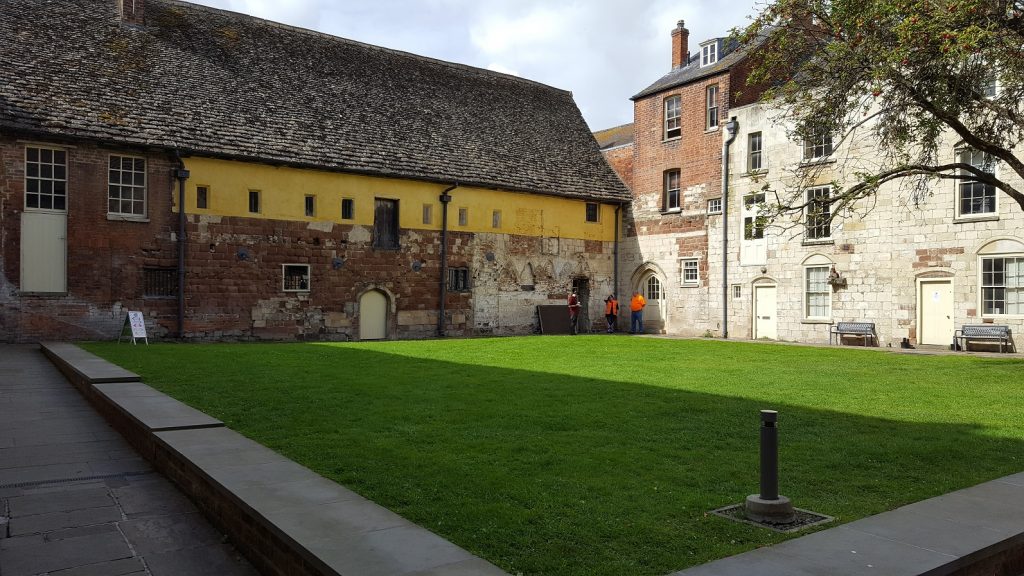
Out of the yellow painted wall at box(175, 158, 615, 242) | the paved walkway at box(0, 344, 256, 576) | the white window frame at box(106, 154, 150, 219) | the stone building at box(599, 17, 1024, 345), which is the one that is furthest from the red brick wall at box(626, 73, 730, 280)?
the paved walkway at box(0, 344, 256, 576)

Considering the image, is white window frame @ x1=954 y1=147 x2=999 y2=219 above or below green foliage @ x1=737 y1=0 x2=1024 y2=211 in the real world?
below

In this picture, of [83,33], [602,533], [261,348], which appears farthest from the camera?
[83,33]

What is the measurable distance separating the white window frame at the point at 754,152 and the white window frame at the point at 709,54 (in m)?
4.21

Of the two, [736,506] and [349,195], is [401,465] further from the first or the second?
[349,195]

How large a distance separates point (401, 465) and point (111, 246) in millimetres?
17501

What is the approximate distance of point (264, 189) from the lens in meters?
22.3

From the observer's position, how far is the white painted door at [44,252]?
18.8m

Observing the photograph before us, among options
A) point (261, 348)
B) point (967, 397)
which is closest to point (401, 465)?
point (967, 397)

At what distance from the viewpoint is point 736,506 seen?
501 centimetres

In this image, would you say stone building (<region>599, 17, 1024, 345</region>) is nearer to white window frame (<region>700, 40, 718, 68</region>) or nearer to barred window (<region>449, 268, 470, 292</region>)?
white window frame (<region>700, 40, 718, 68</region>)

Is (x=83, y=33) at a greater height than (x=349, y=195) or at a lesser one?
greater

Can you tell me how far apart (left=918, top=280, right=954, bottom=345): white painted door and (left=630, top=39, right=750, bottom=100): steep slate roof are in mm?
10278

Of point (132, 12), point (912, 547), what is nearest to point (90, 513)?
point (912, 547)

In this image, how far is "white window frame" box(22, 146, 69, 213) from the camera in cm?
1889
